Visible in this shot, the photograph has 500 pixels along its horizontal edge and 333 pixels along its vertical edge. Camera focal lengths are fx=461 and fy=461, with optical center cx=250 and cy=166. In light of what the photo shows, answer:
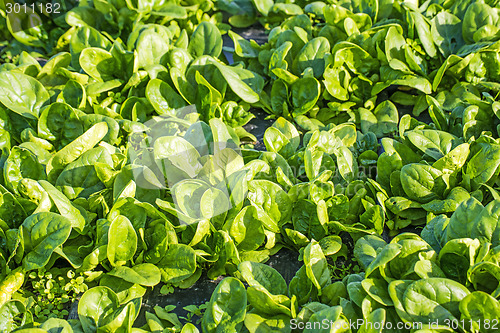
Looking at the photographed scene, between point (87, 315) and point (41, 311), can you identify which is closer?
point (87, 315)

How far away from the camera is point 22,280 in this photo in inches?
91.0

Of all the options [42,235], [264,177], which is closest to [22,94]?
[42,235]

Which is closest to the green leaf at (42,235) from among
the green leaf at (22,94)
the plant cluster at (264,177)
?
the plant cluster at (264,177)

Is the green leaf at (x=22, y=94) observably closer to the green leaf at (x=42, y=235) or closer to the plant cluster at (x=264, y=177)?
the plant cluster at (x=264, y=177)

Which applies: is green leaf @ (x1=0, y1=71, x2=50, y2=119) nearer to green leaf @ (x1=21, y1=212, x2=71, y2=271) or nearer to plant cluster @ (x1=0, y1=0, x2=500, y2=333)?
plant cluster @ (x1=0, y1=0, x2=500, y2=333)

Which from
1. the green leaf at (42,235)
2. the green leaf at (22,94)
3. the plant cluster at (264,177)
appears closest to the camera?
the plant cluster at (264,177)

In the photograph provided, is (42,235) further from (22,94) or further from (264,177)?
(22,94)

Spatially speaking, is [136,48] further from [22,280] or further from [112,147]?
[22,280]

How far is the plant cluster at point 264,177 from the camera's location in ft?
6.79

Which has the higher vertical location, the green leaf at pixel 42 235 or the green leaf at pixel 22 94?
the green leaf at pixel 22 94

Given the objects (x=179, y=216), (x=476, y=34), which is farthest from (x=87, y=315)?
(x=476, y=34)

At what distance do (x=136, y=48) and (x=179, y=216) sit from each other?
173 centimetres

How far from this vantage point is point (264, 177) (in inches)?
107

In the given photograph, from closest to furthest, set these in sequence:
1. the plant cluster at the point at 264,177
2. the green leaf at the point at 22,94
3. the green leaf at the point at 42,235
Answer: the plant cluster at the point at 264,177 → the green leaf at the point at 42,235 → the green leaf at the point at 22,94
